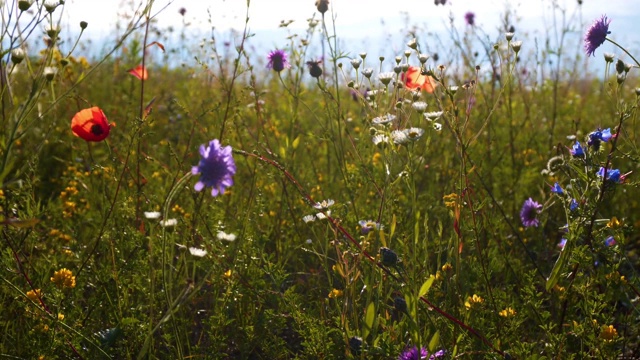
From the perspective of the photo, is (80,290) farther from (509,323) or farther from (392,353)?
(509,323)

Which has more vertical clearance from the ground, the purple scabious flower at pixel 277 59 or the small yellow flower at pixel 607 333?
the purple scabious flower at pixel 277 59

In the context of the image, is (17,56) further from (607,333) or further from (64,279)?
(607,333)

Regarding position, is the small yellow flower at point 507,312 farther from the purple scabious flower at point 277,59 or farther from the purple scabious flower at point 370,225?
the purple scabious flower at point 277,59

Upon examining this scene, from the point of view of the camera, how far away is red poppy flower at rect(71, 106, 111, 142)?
2047 mm

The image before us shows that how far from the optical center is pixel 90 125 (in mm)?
2059

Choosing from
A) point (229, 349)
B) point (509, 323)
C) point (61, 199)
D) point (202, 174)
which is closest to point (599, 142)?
point (509, 323)

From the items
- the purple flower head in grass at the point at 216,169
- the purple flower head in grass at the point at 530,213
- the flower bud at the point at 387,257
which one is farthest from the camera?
the purple flower head in grass at the point at 530,213

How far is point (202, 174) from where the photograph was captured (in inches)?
54.7

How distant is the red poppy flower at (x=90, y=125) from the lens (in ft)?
6.72

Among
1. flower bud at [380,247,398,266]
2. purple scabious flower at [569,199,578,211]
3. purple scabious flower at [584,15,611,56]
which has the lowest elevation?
flower bud at [380,247,398,266]

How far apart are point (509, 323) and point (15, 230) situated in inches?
61.5

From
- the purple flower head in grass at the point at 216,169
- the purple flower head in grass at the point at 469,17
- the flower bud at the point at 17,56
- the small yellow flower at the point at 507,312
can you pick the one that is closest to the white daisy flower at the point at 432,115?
the small yellow flower at the point at 507,312

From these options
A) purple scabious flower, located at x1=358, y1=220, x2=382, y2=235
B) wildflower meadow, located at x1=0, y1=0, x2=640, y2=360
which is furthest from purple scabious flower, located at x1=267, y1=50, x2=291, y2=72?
purple scabious flower, located at x1=358, y1=220, x2=382, y2=235

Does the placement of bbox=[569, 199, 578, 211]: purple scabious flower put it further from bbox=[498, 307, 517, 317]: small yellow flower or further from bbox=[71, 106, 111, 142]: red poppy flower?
bbox=[71, 106, 111, 142]: red poppy flower
